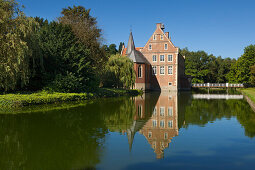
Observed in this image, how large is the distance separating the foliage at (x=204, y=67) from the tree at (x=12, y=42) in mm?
57368

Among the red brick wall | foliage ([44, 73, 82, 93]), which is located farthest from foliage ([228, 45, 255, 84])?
foliage ([44, 73, 82, 93])

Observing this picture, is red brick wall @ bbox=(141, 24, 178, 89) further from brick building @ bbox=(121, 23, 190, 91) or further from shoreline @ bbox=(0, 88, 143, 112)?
shoreline @ bbox=(0, 88, 143, 112)

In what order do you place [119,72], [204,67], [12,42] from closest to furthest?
[12,42]
[119,72]
[204,67]

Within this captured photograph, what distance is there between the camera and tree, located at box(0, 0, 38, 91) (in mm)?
15203

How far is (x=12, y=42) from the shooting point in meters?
15.1

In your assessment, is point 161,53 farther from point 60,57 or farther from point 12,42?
point 12,42

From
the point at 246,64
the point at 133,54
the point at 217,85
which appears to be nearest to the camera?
the point at 133,54

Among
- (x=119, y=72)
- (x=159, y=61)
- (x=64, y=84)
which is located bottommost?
(x=64, y=84)

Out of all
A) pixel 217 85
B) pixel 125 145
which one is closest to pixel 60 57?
pixel 125 145

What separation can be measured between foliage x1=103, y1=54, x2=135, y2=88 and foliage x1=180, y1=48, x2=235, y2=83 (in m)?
40.0

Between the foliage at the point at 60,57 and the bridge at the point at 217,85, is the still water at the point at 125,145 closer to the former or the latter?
the foliage at the point at 60,57

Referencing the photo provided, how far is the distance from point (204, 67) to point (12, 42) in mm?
65857

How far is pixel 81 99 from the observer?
69.1 feet

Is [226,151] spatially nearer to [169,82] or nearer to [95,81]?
[95,81]
